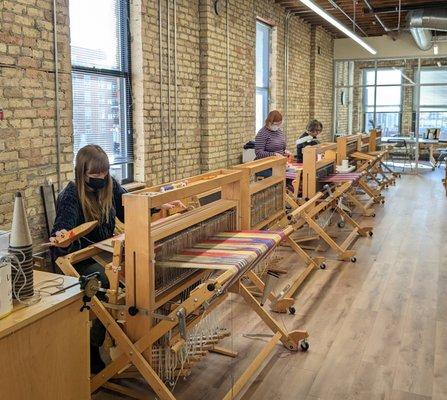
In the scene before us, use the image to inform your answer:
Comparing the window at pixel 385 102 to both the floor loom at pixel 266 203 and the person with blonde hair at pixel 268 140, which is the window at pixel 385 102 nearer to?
the person with blonde hair at pixel 268 140

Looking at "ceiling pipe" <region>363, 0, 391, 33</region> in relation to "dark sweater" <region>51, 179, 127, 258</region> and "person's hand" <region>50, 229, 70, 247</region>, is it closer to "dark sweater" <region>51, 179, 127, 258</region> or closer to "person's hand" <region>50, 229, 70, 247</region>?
"dark sweater" <region>51, 179, 127, 258</region>

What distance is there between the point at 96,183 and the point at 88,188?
6cm

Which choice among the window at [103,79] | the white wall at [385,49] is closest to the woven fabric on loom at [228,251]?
the window at [103,79]

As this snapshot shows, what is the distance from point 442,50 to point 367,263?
364 inches

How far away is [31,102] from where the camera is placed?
428 centimetres

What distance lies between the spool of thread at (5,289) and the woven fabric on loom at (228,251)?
94 cm

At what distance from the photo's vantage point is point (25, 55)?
4195mm

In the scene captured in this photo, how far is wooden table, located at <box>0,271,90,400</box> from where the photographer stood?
5.73ft

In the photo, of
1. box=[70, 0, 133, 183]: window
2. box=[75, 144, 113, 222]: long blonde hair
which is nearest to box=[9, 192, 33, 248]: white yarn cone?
box=[75, 144, 113, 222]: long blonde hair

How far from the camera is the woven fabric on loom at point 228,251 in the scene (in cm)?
263

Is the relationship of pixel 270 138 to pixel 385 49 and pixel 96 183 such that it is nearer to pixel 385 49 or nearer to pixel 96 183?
pixel 96 183

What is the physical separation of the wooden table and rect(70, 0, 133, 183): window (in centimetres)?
317

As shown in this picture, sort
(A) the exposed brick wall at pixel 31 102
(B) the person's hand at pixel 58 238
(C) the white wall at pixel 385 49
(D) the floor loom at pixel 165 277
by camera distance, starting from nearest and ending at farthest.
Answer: (D) the floor loom at pixel 165 277 → (B) the person's hand at pixel 58 238 → (A) the exposed brick wall at pixel 31 102 → (C) the white wall at pixel 385 49

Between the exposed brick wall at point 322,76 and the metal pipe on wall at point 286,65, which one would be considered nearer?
the metal pipe on wall at point 286,65
